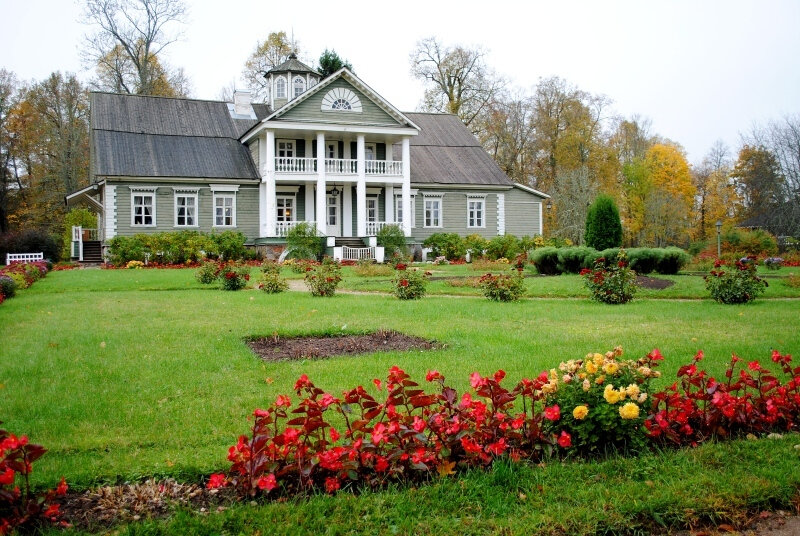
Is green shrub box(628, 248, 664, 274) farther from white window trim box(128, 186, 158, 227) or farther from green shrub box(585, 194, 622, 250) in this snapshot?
white window trim box(128, 186, 158, 227)

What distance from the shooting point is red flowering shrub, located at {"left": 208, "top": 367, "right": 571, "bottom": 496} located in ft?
13.0

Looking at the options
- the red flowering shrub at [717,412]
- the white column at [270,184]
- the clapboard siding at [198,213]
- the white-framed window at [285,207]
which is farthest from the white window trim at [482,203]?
the red flowering shrub at [717,412]

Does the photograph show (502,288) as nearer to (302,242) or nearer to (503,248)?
(302,242)

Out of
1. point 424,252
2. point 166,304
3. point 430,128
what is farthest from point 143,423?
point 430,128

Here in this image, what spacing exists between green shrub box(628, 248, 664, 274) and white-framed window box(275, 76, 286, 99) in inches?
848

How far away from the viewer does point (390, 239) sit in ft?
101

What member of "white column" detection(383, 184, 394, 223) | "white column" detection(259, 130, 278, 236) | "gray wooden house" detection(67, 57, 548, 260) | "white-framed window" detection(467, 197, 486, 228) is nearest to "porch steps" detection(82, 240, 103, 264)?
"gray wooden house" detection(67, 57, 548, 260)

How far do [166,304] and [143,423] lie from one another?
332 inches

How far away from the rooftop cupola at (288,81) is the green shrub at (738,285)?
26493 millimetres

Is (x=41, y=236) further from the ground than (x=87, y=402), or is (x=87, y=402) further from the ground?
(x=41, y=236)

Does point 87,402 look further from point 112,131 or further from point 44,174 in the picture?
point 44,174

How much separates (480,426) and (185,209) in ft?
94.2

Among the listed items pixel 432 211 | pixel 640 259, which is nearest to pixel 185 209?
pixel 432 211

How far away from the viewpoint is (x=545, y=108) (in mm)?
49219
